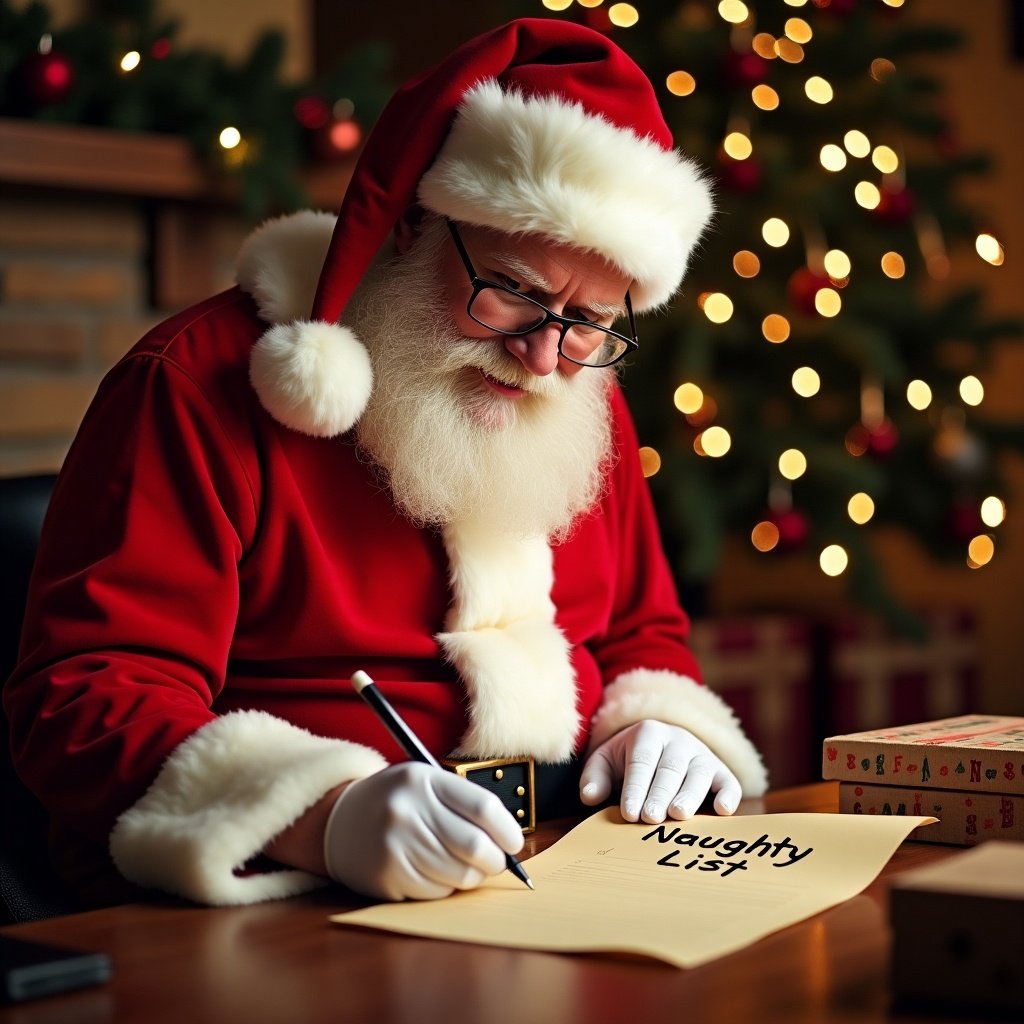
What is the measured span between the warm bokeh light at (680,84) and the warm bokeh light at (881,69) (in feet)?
1.51

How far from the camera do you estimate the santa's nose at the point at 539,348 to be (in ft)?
4.74

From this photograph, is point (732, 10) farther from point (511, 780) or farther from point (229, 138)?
point (511, 780)

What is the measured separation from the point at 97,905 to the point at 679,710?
61cm

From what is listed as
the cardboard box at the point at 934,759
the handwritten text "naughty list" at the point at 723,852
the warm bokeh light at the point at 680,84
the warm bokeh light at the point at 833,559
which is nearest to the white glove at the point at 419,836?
the handwritten text "naughty list" at the point at 723,852

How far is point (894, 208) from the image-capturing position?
3.28 m

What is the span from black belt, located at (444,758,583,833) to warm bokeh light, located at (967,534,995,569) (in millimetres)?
2126

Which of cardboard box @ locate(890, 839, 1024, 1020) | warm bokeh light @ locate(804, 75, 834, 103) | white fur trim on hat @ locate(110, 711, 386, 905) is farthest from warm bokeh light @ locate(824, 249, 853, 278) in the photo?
cardboard box @ locate(890, 839, 1024, 1020)

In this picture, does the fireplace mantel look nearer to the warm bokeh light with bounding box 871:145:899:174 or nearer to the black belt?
the warm bokeh light with bounding box 871:145:899:174

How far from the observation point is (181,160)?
2752 mm

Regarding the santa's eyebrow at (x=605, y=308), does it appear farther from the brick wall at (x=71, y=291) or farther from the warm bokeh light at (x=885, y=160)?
the warm bokeh light at (x=885, y=160)

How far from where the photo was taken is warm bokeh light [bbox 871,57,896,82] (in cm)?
339

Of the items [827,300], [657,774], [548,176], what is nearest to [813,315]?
[827,300]

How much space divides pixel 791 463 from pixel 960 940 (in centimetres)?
247

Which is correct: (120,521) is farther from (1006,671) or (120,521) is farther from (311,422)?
(1006,671)
